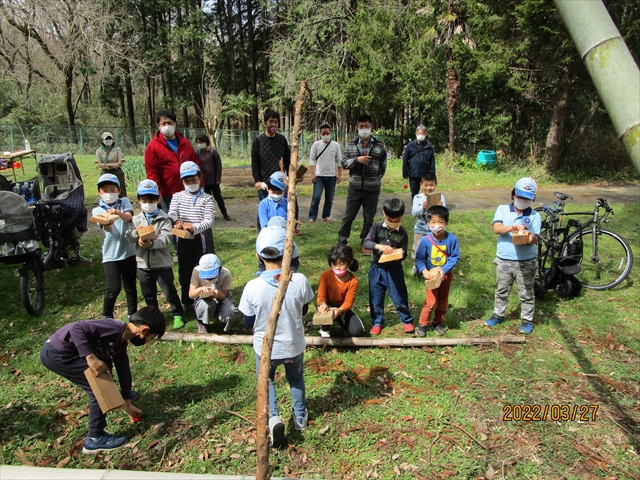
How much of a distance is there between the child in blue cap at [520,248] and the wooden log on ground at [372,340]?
423mm

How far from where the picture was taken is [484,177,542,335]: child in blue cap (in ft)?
14.3

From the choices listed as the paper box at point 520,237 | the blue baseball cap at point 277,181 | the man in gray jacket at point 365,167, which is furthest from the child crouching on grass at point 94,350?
the man in gray jacket at point 365,167

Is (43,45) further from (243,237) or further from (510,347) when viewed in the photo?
(510,347)

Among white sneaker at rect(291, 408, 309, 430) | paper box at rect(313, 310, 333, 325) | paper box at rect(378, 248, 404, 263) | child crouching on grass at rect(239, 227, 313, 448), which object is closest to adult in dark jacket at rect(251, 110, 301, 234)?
paper box at rect(378, 248, 404, 263)

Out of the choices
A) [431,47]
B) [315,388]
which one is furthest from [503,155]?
[315,388]

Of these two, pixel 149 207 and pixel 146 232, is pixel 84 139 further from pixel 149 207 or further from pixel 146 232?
pixel 146 232

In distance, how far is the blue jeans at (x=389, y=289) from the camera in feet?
14.5

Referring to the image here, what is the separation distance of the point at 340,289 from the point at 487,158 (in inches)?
595

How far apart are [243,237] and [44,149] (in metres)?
24.2

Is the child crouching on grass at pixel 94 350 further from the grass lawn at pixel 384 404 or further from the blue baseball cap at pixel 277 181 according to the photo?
the blue baseball cap at pixel 277 181

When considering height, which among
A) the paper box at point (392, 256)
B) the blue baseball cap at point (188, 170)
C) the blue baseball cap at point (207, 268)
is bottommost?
the blue baseball cap at point (207, 268)

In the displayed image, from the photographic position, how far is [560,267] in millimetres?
5316

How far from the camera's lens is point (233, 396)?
3.70 meters
